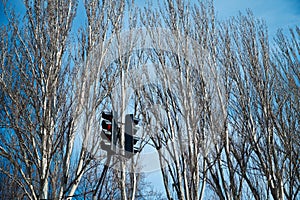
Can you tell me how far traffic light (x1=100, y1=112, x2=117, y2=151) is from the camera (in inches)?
181

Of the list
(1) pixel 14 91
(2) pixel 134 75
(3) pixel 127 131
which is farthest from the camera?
(2) pixel 134 75

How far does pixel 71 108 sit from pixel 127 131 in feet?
8.60

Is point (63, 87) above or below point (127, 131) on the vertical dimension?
above

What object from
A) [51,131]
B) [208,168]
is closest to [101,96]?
[51,131]

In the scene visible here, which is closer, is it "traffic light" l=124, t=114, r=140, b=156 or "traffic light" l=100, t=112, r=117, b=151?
"traffic light" l=100, t=112, r=117, b=151

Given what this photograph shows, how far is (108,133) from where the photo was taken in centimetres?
472

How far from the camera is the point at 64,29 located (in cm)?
779

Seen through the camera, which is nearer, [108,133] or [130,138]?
[108,133]

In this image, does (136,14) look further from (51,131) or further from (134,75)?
(51,131)

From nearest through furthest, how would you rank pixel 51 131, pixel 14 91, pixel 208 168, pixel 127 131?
pixel 127 131 < pixel 51 131 < pixel 14 91 < pixel 208 168

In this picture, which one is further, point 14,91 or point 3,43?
point 3,43

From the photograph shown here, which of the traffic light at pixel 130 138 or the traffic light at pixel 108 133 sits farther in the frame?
the traffic light at pixel 130 138

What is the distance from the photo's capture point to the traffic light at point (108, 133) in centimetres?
459

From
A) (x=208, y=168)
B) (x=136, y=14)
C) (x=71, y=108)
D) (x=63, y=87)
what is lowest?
(x=208, y=168)
